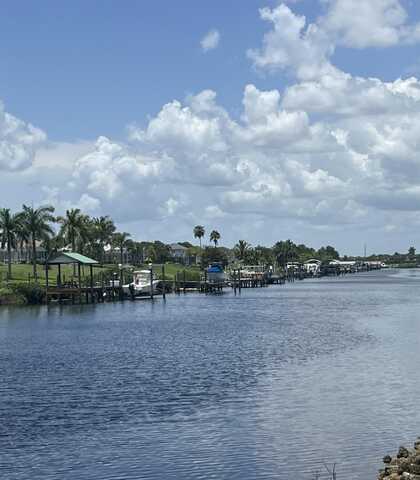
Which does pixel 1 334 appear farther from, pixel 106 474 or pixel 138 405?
pixel 106 474

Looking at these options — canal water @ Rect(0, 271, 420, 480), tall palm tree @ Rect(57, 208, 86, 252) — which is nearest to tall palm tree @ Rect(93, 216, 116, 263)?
tall palm tree @ Rect(57, 208, 86, 252)

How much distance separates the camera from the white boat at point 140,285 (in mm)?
127000

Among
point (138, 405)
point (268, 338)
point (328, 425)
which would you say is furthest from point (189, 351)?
point (328, 425)

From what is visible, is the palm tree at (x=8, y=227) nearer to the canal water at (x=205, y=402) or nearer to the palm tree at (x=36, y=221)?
the palm tree at (x=36, y=221)

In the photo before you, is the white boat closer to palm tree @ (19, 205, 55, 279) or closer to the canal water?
palm tree @ (19, 205, 55, 279)

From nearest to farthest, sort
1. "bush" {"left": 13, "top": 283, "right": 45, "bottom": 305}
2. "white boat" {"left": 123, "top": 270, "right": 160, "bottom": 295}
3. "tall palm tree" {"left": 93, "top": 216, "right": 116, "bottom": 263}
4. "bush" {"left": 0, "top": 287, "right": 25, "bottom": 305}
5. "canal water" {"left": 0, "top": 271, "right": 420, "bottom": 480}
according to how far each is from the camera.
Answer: "canal water" {"left": 0, "top": 271, "right": 420, "bottom": 480}, "bush" {"left": 0, "top": 287, "right": 25, "bottom": 305}, "bush" {"left": 13, "top": 283, "right": 45, "bottom": 305}, "white boat" {"left": 123, "top": 270, "right": 160, "bottom": 295}, "tall palm tree" {"left": 93, "top": 216, "right": 116, "bottom": 263}

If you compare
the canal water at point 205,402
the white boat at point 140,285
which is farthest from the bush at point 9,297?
the canal water at point 205,402

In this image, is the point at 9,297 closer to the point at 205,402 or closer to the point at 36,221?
→ the point at 36,221

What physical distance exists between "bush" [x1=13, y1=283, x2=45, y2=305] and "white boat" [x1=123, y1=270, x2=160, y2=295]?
64.5ft

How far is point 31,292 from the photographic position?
10781 cm

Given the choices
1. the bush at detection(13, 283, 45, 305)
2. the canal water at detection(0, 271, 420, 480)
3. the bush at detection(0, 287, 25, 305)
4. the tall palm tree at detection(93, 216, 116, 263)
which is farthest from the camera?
the tall palm tree at detection(93, 216, 116, 263)

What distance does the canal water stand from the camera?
2606 centimetres

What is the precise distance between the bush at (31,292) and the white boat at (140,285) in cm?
1967

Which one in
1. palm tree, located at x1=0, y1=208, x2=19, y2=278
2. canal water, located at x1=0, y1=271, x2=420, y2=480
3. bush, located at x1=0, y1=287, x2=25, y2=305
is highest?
palm tree, located at x1=0, y1=208, x2=19, y2=278
